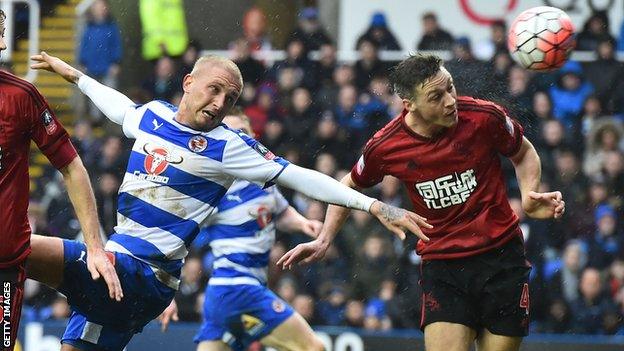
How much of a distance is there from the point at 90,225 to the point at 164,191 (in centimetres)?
63

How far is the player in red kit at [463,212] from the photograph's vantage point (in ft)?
24.1

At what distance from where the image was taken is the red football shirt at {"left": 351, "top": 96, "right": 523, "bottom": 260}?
24.2 ft

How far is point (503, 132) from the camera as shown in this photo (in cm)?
741

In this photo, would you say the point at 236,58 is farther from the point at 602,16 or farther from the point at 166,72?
the point at 602,16

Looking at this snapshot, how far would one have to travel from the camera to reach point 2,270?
6.42 m

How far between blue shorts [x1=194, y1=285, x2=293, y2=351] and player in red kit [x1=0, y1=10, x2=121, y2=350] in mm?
3368

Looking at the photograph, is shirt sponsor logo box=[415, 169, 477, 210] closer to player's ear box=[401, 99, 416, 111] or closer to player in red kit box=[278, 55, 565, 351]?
player in red kit box=[278, 55, 565, 351]

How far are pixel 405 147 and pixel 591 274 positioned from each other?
17.1 feet

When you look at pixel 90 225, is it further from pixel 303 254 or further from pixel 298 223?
pixel 298 223

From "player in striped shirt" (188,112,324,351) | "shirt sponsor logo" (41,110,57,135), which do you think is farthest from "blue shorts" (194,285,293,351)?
"shirt sponsor logo" (41,110,57,135)

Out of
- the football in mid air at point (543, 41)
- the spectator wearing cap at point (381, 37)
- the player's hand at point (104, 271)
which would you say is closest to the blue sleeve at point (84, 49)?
the spectator wearing cap at point (381, 37)

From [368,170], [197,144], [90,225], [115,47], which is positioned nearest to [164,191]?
[197,144]

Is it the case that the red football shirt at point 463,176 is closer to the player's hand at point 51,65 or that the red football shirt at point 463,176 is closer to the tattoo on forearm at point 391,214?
the tattoo on forearm at point 391,214

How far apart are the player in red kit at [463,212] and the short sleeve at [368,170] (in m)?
0.11
